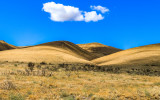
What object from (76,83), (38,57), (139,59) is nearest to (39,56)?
(38,57)

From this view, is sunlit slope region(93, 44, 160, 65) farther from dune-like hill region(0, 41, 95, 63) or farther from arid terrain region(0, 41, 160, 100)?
dune-like hill region(0, 41, 95, 63)

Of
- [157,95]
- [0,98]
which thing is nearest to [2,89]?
[0,98]

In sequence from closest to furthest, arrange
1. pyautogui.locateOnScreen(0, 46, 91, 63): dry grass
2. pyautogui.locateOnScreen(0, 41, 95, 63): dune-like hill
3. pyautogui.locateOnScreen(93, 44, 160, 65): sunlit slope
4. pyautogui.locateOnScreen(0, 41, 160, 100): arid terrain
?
pyautogui.locateOnScreen(0, 41, 160, 100): arid terrain < pyautogui.locateOnScreen(93, 44, 160, 65): sunlit slope < pyautogui.locateOnScreen(0, 46, 91, 63): dry grass < pyautogui.locateOnScreen(0, 41, 95, 63): dune-like hill

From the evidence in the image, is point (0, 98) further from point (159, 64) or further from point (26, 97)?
point (159, 64)

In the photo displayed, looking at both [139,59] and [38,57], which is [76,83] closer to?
[139,59]

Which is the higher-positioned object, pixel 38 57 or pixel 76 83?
pixel 38 57

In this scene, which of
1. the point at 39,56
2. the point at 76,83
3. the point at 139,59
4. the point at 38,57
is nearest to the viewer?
the point at 76,83

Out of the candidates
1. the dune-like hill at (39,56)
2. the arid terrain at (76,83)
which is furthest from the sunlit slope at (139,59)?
the dune-like hill at (39,56)

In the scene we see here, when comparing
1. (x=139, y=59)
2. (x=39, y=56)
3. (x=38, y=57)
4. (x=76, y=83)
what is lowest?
(x=76, y=83)

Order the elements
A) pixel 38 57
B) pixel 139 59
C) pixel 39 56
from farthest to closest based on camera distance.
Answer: pixel 39 56
pixel 38 57
pixel 139 59

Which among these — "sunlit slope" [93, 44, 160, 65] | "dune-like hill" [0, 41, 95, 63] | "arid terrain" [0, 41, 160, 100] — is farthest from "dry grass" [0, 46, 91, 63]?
"arid terrain" [0, 41, 160, 100]

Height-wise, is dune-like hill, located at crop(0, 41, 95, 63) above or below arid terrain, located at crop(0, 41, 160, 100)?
above

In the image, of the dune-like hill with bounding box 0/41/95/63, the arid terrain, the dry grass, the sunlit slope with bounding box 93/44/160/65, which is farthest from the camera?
the dune-like hill with bounding box 0/41/95/63

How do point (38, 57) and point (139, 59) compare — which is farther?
point (38, 57)
